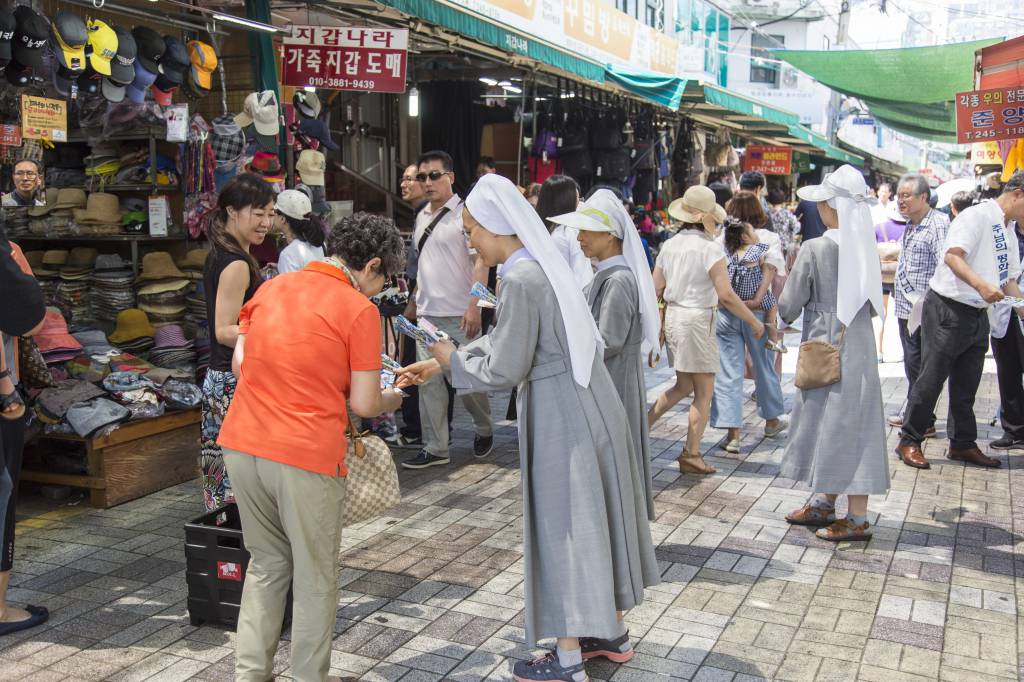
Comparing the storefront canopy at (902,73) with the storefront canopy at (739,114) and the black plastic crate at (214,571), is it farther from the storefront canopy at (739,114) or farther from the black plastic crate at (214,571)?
the black plastic crate at (214,571)

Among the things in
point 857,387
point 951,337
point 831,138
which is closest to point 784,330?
point 857,387

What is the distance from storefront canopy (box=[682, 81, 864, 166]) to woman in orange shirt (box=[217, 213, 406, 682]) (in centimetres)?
860

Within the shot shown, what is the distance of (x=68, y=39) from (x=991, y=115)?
7.40 m

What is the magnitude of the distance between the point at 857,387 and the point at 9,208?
5877 millimetres

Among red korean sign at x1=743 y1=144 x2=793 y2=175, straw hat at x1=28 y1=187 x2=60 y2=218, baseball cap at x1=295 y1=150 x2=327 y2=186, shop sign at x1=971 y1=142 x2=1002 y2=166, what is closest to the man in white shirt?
baseball cap at x1=295 y1=150 x2=327 y2=186

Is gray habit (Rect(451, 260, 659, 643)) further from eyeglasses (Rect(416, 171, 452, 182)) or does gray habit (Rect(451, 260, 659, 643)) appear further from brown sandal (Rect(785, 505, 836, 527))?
eyeglasses (Rect(416, 171, 452, 182))

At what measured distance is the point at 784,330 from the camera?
19.2ft

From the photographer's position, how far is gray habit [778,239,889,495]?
5172 millimetres

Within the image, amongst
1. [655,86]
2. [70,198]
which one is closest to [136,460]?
[70,198]

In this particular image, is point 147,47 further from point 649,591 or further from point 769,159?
point 769,159

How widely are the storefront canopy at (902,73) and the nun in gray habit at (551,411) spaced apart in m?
10.5

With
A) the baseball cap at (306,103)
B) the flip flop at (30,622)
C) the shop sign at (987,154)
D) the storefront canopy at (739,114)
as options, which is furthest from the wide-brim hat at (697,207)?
the shop sign at (987,154)

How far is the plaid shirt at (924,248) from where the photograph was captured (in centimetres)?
710

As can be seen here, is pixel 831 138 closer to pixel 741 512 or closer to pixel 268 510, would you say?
pixel 741 512
